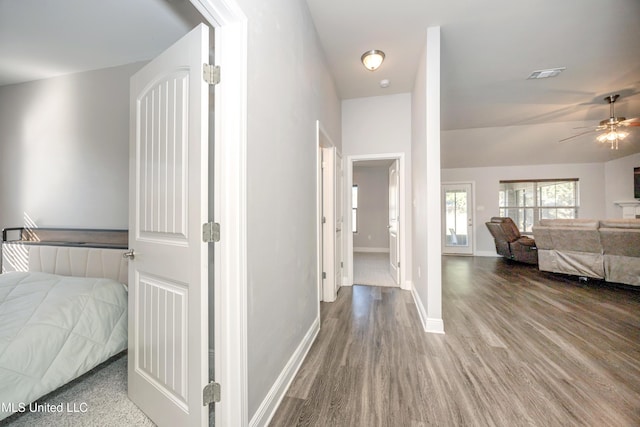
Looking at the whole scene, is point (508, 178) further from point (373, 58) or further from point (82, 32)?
point (82, 32)

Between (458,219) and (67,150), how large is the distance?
7998 millimetres

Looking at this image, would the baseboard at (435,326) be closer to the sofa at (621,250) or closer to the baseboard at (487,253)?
the sofa at (621,250)

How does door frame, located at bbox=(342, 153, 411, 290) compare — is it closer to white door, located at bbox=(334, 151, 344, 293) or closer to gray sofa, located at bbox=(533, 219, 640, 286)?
white door, located at bbox=(334, 151, 344, 293)

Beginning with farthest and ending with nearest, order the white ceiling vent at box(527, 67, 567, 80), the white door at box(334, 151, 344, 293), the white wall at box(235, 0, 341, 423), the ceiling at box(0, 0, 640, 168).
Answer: the white door at box(334, 151, 344, 293) → the white ceiling vent at box(527, 67, 567, 80) → the ceiling at box(0, 0, 640, 168) → the white wall at box(235, 0, 341, 423)

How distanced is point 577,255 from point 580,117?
2.81m

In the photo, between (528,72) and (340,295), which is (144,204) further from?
(528,72)

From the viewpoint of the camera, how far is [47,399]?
1.50 metres

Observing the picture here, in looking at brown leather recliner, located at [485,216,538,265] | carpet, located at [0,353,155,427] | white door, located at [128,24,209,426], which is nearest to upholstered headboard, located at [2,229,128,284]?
carpet, located at [0,353,155,427]

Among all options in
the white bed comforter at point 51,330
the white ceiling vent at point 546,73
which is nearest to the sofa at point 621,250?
the white ceiling vent at point 546,73

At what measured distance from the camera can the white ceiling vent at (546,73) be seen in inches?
123

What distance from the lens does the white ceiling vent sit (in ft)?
10.2

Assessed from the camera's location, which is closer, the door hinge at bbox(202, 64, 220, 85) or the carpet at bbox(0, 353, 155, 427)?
the door hinge at bbox(202, 64, 220, 85)

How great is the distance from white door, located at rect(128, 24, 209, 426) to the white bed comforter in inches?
15.4

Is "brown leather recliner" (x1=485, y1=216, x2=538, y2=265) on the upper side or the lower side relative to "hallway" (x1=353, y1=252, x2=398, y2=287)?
upper
